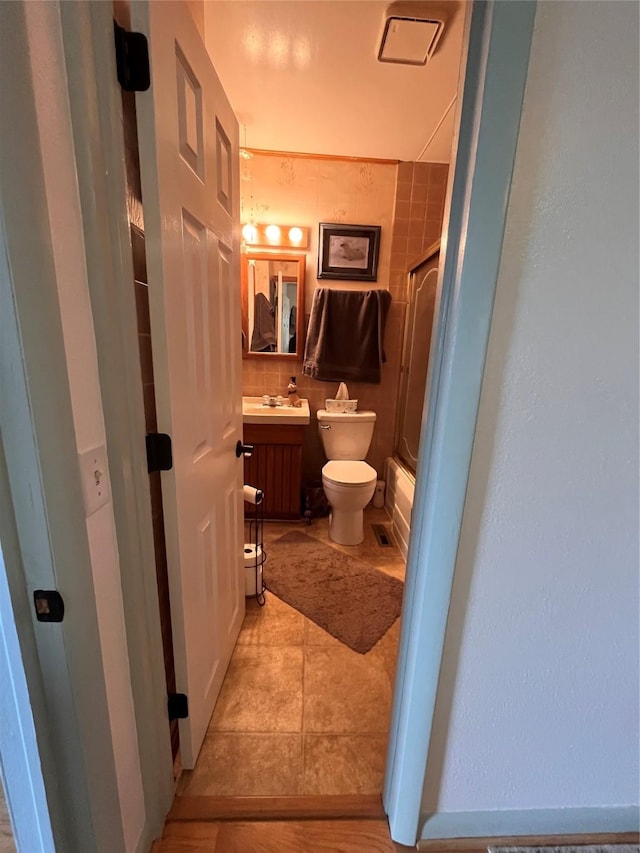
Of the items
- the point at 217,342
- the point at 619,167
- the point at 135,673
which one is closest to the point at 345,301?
the point at 217,342

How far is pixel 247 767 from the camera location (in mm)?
1116

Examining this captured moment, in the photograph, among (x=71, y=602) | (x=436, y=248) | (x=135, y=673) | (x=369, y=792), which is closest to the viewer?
(x=71, y=602)

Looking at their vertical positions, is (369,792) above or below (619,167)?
below

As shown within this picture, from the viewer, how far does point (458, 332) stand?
0.68 m

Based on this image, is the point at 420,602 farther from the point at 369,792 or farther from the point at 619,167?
the point at 619,167

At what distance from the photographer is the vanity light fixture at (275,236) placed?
2.52 metres

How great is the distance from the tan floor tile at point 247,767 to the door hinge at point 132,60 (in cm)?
174

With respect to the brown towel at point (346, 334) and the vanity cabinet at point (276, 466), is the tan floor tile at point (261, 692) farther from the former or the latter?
the brown towel at point (346, 334)

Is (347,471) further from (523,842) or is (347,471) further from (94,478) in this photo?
(94,478)

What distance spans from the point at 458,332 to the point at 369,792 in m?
1.33

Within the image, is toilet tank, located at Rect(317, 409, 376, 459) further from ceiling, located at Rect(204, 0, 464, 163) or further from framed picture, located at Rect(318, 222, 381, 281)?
ceiling, located at Rect(204, 0, 464, 163)

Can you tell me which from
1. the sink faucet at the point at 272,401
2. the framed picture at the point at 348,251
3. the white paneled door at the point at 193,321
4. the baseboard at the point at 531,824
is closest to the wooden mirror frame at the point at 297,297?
the framed picture at the point at 348,251

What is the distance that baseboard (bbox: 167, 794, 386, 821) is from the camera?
1.00m

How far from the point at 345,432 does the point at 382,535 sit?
30.1 inches
